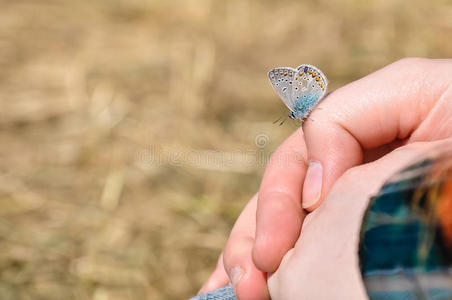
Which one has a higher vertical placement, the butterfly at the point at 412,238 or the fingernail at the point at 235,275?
the butterfly at the point at 412,238

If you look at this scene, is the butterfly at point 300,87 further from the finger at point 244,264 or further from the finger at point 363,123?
the finger at point 244,264

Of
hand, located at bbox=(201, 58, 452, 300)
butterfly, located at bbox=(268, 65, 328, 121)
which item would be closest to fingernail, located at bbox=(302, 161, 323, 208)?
hand, located at bbox=(201, 58, 452, 300)

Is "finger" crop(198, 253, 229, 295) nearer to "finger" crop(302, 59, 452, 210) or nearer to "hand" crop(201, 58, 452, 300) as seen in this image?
"hand" crop(201, 58, 452, 300)

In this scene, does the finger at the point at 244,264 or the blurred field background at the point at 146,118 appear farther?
the blurred field background at the point at 146,118

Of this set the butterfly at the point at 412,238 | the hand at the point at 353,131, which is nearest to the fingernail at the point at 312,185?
the hand at the point at 353,131

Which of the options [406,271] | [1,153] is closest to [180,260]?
[1,153]

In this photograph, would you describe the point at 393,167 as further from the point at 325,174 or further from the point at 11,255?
the point at 11,255

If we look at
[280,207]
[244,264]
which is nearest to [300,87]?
[280,207]

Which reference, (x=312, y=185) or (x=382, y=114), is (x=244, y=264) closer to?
(x=312, y=185)
